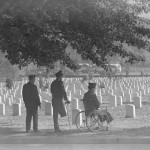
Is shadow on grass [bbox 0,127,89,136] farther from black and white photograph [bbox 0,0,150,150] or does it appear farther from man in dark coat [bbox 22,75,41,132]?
man in dark coat [bbox 22,75,41,132]

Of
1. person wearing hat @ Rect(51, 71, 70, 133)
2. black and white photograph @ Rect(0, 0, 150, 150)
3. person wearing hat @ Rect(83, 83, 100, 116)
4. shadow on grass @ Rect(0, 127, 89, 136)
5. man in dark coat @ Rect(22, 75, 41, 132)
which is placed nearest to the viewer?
black and white photograph @ Rect(0, 0, 150, 150)

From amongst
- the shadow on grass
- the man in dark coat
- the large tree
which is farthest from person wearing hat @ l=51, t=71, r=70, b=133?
the large tree

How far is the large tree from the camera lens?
14.0 meters

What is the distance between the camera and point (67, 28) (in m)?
15.9

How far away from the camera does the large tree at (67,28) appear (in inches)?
550

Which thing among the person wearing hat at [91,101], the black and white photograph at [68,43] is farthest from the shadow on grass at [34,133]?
the person wearing hat at [91,101]

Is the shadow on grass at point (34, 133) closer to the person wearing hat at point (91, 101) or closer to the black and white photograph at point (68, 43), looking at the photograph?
the black and white photograph at point (68, 43)

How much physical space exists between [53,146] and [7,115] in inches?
453

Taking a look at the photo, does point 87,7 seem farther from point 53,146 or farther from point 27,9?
point 53,146

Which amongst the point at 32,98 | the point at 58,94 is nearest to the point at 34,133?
the point at 32,98

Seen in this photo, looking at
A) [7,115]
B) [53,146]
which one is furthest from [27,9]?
[7,115]

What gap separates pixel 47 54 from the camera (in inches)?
642

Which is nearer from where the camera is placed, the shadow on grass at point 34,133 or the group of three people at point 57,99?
the shadow on grass at point 34,133

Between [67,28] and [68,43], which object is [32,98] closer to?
[67,28]
